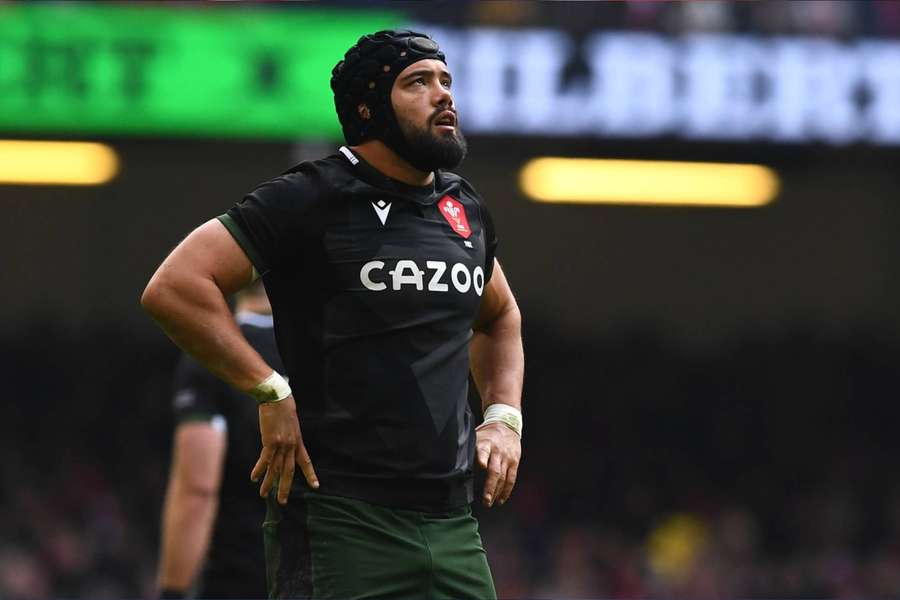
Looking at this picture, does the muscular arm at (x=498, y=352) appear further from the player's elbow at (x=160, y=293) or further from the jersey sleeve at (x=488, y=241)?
the player's elbow at (x=160, y=293)

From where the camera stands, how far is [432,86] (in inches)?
142

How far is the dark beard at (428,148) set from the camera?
3.55 meters

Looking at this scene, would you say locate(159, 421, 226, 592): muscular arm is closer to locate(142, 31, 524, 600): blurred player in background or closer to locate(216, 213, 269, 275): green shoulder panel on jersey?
locate(142, 31, 524, 600): blurred player in background

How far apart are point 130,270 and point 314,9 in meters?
7.47

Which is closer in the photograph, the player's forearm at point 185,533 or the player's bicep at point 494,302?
the player's bicep at point 494,302

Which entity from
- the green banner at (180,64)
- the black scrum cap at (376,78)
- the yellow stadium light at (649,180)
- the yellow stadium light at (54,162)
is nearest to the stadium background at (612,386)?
the yellow stadium light at (54,162)

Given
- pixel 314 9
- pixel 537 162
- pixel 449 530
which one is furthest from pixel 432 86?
pixel 537 162

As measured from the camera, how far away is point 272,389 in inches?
133

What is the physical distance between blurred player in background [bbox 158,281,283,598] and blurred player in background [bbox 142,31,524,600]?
1.42m

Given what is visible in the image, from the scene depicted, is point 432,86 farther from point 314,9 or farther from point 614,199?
point 614,199

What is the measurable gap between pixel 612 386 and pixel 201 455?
1106 centimetres

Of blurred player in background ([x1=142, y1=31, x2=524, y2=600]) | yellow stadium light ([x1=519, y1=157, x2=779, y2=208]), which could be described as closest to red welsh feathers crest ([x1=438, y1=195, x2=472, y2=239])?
blurred player in background ([x1=142, y1=31, x2=524, y2=600])

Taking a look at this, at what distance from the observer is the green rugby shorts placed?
3375 mm

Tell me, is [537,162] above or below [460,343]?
below
